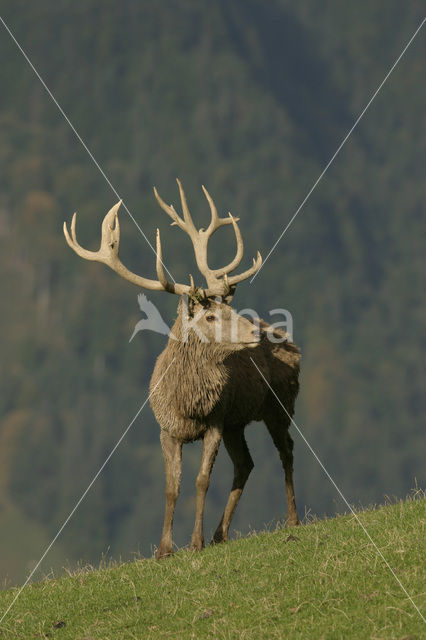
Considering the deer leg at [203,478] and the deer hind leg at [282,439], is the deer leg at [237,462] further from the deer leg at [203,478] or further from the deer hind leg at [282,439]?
the deer leg at [203,478]

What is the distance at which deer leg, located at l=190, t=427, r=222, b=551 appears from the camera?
44.3ft

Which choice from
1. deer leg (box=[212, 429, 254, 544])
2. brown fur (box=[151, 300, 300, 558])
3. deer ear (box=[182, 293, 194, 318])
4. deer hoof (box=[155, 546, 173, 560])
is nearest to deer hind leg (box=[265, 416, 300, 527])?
deer leg (box=[212, 429, 254, 544])

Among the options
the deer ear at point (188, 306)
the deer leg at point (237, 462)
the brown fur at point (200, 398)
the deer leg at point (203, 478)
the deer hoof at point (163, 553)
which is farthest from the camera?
the deer leg at point (237, 462)

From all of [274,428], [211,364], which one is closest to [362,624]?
[211,364]

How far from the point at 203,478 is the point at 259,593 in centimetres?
350

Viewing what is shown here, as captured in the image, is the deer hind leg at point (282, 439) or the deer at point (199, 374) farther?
the deer hind leg at point (282, 439)

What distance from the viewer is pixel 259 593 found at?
10.5 metres

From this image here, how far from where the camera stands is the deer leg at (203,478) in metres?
13.5

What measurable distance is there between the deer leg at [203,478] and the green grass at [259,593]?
13.7 inches

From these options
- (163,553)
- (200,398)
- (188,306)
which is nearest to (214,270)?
(188,306)

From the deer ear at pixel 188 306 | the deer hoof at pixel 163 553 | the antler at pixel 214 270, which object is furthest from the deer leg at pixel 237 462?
the antler at pixel 214 270

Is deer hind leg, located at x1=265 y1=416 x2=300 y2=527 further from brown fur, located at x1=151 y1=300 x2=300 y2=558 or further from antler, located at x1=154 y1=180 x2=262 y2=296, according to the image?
antler, located at x1=154 y1=180 x2=262 y2=296

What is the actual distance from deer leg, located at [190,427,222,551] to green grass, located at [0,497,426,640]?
348 millimetres

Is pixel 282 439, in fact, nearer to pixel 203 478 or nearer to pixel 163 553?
pixel 203 478
